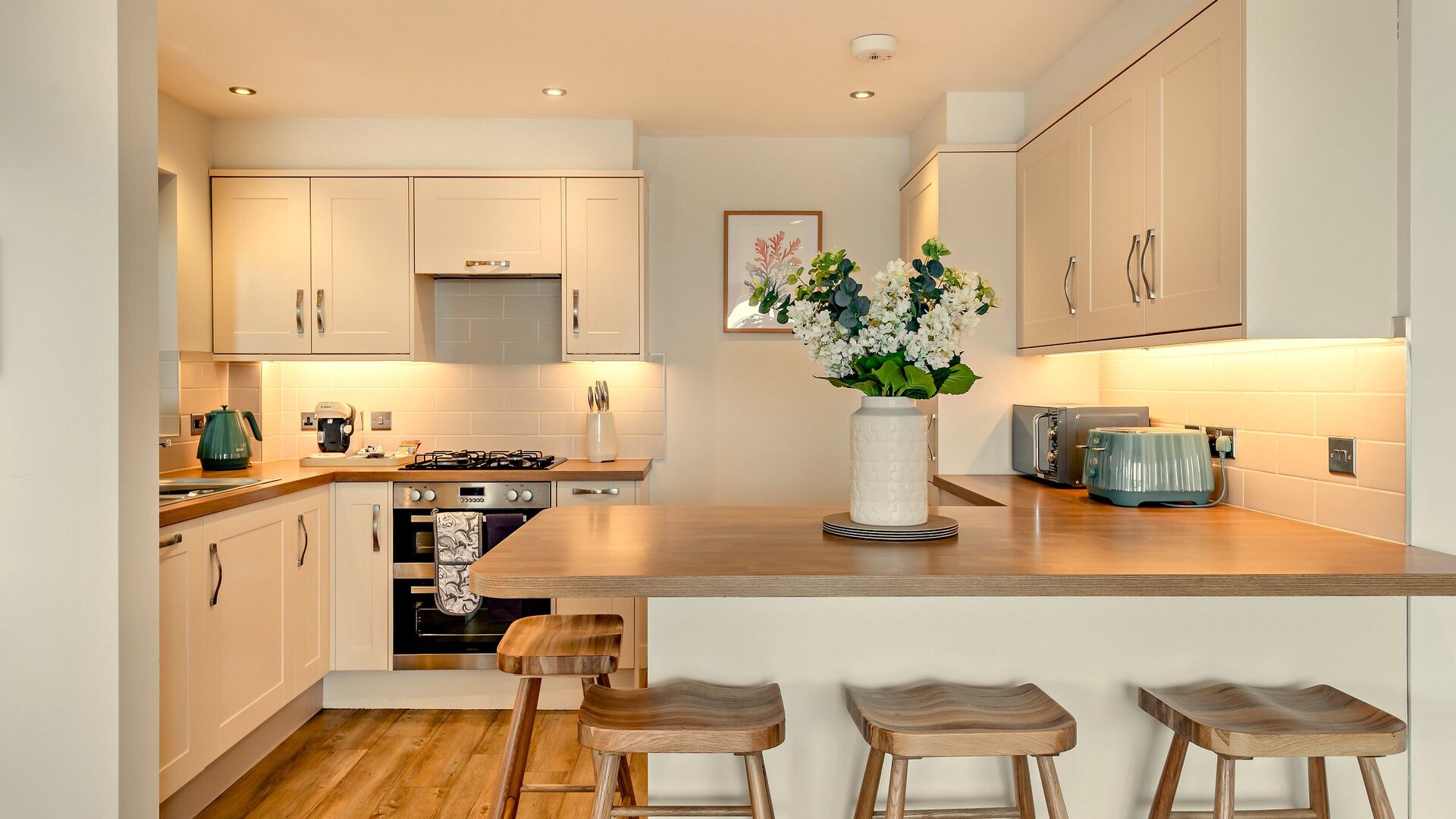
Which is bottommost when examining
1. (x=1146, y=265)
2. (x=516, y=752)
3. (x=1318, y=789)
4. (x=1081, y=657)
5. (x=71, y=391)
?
(x=516, y=752)

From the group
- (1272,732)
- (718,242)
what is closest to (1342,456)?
(1272,732)

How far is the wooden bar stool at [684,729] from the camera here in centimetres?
150

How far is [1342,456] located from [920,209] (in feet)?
6.64

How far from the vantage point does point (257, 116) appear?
382 centimetres

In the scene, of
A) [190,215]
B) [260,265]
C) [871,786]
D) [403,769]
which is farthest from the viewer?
[260,265]

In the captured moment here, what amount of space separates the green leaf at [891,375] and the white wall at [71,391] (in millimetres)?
1675

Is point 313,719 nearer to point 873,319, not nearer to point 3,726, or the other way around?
point 3,726

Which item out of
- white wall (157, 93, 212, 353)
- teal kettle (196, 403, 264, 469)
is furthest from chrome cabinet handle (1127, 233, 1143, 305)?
white wall (157, 93, 212, 353)

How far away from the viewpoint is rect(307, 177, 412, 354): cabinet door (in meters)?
3.74

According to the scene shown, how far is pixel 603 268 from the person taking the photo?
3787 millimetres

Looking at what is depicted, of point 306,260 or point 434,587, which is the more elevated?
point 306,260

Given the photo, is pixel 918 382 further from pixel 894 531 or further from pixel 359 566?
pixel 359 566

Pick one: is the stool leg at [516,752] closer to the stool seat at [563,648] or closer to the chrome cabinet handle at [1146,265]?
Answer: the stool seat at [563,648]

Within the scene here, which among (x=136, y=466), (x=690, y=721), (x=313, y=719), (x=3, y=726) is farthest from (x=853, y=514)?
(x=313, y=719)
